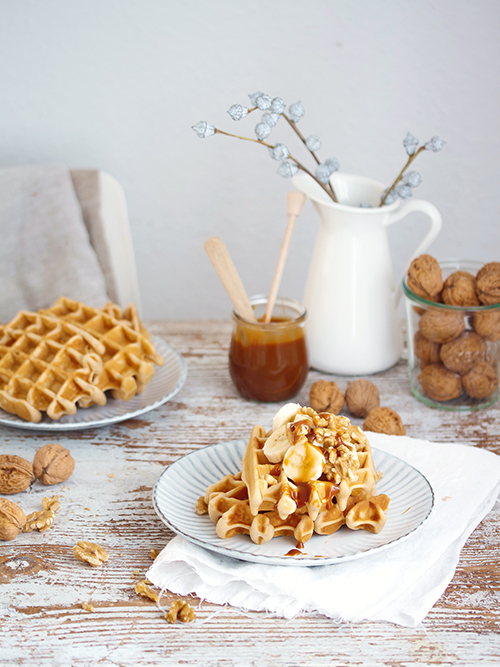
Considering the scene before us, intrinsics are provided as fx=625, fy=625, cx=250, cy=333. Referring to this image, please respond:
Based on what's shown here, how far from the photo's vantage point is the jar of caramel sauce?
46.4 inches

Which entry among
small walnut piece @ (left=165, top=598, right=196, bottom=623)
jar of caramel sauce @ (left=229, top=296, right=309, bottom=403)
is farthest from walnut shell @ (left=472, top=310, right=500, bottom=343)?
small walnut piece @ (left=165, top=598, right=196, bottom=623)

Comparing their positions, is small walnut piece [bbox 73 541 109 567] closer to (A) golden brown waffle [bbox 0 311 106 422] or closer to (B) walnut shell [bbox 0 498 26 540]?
(B) walnut shell [bbox 0 498 26 540]

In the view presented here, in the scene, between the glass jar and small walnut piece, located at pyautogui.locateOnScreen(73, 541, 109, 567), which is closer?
small walnut piece, located at pyautogui.locateOnScreen(73, 541, 109, 567)

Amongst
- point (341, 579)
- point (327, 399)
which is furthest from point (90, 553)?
point (327, 399)

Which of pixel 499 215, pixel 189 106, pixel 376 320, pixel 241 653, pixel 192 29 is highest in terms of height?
pixel 192 29

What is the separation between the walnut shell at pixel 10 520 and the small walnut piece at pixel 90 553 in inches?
3.5

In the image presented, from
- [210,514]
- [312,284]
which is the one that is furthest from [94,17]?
[210,514]

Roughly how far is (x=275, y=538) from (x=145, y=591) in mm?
168

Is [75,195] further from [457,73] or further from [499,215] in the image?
[499,215]

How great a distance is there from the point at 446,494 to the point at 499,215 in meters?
1.24

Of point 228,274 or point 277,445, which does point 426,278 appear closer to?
point 228,274

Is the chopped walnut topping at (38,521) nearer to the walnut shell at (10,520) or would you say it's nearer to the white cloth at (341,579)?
the walnut shell at (10,520)

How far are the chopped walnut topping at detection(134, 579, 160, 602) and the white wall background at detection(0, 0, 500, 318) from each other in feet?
4.46

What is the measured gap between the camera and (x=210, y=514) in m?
0.79
